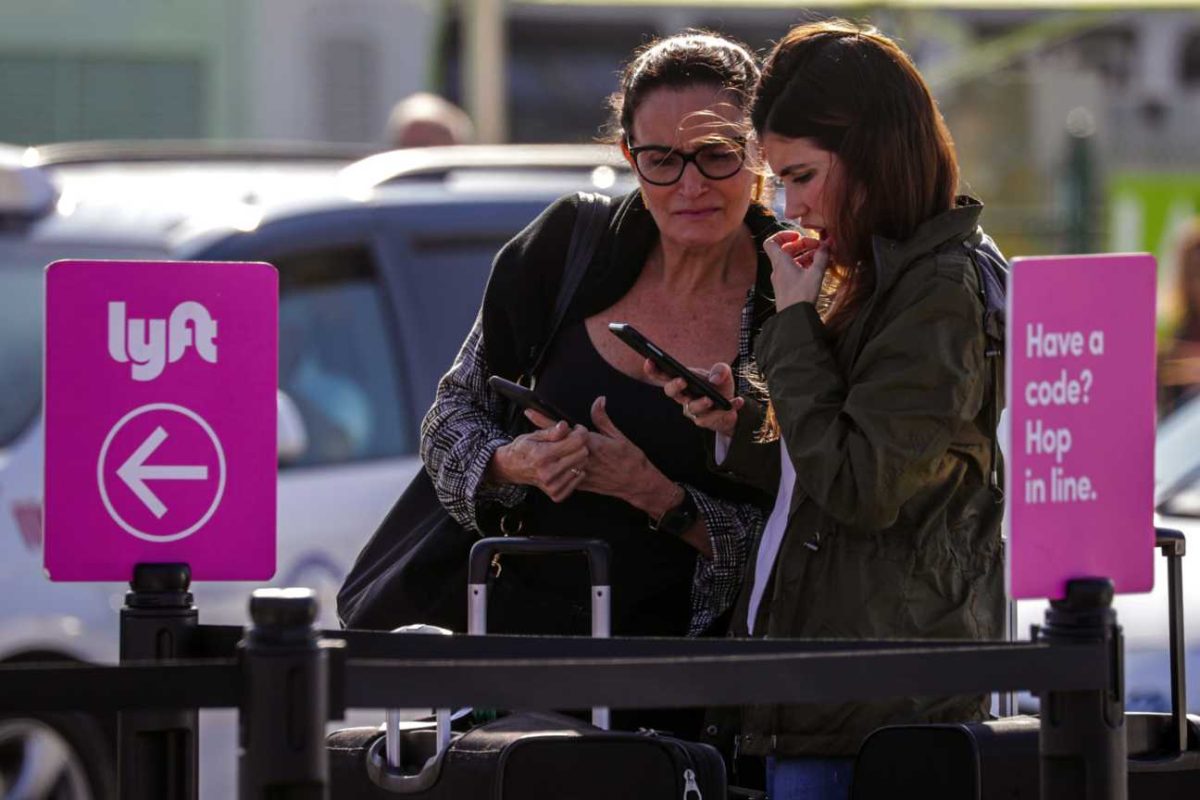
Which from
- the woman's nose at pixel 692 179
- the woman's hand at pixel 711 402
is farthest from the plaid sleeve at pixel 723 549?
the woman's nose at pixel 692 179

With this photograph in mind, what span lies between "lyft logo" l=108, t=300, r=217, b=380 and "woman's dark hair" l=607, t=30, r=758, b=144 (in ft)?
2.91

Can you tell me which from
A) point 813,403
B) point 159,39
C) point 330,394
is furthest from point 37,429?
point 159,39

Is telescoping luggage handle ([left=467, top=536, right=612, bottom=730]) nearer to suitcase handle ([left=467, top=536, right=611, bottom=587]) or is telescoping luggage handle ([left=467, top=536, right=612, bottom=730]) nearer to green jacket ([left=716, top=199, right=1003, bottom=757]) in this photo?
suitcase handle ([left=467, top=536, right=611, bottom=587])

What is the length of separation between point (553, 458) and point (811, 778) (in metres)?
0.57

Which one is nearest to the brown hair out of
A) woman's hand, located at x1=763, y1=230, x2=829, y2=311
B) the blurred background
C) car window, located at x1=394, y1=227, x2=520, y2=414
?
the blurred background

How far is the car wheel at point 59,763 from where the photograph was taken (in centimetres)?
595

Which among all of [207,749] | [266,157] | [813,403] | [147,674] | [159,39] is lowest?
[207,749]

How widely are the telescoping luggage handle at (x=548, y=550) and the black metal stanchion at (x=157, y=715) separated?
0.48 m

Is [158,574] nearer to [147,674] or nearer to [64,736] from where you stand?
[147,674]

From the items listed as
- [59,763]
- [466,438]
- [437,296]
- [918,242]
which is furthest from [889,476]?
[59,763]

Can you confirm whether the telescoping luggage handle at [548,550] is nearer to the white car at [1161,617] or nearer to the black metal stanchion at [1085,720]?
the black metal stanchion at [1085,720]

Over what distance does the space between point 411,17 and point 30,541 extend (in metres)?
10.3

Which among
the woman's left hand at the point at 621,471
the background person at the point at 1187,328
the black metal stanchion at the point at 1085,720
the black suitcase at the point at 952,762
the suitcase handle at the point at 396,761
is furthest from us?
the background person at the point at 1187,328

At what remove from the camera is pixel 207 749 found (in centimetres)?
584
